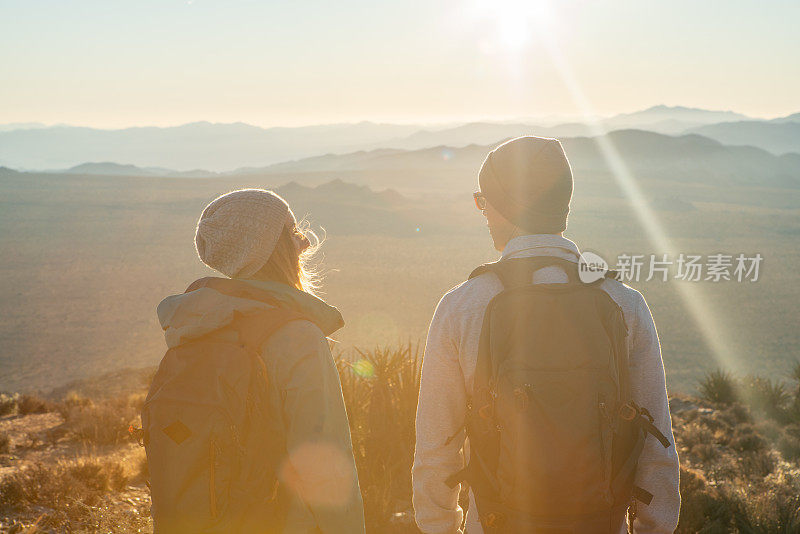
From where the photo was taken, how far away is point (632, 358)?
6.03 feet

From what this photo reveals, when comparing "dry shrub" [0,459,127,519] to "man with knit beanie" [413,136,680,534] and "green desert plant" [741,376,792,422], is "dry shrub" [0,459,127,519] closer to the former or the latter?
"man with knit beanie" [413,136,680,534]

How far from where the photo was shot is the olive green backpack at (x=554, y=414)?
5.30 ft

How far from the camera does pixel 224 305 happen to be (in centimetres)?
165

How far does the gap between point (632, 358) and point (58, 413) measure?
8.28m

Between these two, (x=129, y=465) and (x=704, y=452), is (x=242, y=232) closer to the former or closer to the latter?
(x=129, y=465)

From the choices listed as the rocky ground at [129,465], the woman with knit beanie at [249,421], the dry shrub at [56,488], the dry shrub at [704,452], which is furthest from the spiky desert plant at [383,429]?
the dry shrub at [704,452]

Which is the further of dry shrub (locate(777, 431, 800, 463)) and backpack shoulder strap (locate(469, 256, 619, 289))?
dry shrub (locate(777, 431, 800, 463))

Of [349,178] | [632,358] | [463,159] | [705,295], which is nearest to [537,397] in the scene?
[632,358]

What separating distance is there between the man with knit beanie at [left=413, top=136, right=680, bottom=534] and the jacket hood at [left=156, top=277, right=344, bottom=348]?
1.29 feet

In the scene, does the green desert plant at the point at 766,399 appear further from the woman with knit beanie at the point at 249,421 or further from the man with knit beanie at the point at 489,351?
the woman with knit beanie at the point at 249,421

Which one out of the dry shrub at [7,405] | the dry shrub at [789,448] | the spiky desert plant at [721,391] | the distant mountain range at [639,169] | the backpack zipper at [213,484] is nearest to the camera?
the backpack zipper at [213,484]

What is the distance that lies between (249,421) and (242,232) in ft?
1.71

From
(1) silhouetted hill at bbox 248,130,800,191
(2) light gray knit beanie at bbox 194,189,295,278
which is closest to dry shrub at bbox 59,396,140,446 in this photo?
(2) light gray knit beanie at bbox 194,189,295,278

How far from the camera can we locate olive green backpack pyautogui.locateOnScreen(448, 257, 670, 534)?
63.6 inches
